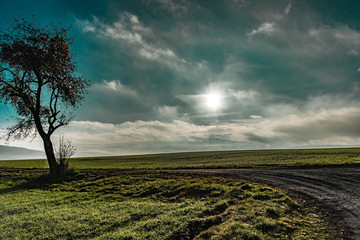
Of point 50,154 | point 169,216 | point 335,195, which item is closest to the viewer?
point 169,216

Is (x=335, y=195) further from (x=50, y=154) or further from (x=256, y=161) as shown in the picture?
(x=50, y=154)

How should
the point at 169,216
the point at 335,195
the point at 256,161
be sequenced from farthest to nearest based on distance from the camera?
the point at 256,161 < the point at 335,195 < the point at 169,216

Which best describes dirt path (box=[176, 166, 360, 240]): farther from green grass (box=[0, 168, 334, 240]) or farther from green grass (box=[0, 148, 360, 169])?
green grass (box=[0, 148, 360, 169])

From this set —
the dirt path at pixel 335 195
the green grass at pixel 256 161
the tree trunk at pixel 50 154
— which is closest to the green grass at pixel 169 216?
the dirt path at pixel 335 195

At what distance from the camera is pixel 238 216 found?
32.5ft

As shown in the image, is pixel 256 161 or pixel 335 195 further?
pixel 256 161

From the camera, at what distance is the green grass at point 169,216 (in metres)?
8.72

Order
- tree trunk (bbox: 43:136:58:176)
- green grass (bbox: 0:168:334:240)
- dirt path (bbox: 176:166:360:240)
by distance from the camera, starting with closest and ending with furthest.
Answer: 1. green grass (bbox: 0:168:334:240)
2. dirt path (bbox: 176:166:360:240)
3. tree trunk (bbox: 43:136:58:176)

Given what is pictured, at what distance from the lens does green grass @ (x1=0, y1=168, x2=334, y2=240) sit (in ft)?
28.6

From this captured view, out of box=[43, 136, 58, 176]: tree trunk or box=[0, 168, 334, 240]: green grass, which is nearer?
box=[0, 168, 334, 240]: green grass

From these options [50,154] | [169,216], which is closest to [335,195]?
[169,216]

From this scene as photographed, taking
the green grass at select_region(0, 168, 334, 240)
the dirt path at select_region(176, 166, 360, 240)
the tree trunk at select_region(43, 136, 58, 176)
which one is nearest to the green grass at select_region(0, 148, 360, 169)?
the dirt path at select_region(176, 166, 360, 240)

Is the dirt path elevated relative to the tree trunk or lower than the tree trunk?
lower

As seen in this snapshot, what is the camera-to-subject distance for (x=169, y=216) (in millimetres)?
10516
